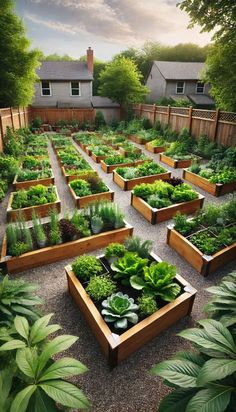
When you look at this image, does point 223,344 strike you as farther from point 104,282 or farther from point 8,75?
point 8,75

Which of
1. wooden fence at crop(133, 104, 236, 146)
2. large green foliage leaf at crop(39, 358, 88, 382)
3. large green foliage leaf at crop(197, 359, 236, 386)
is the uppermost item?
wooden fence at crop(133, 104, 236, 146)

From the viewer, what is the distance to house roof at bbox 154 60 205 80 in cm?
2412

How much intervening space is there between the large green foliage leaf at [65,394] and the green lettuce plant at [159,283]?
5.79 feet

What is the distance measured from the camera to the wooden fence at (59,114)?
835 inches

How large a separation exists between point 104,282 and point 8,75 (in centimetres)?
1165

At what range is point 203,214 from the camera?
5.30 meters

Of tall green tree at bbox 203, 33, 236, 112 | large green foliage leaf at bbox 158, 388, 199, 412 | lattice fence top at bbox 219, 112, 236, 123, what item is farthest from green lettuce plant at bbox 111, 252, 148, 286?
tall green tree at bbox 203, 33, 236, 112

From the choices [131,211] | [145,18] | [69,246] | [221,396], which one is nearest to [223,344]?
[221,396]

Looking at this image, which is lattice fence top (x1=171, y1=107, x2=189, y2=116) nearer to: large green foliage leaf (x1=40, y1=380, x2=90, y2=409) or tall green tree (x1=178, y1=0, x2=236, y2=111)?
tall green tree (x1=178, y1=0, x2=236, y2=111)

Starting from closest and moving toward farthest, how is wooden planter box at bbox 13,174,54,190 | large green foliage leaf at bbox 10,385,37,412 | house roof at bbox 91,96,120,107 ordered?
large green foliage leaf at bbox 10,385,37,412, wooden planter box at bbox 13,174,54,190, house roof at bbox 91,96,120,107

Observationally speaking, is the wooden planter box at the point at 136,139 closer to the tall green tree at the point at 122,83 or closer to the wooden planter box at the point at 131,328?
the tall green tree at the point at 122,83

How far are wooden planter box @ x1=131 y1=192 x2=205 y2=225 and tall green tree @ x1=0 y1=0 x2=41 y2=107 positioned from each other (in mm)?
9398

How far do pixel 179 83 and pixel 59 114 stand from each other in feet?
43.6

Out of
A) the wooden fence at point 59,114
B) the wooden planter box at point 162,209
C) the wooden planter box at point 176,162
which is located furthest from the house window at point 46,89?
the wooden planter box at point 162,209
